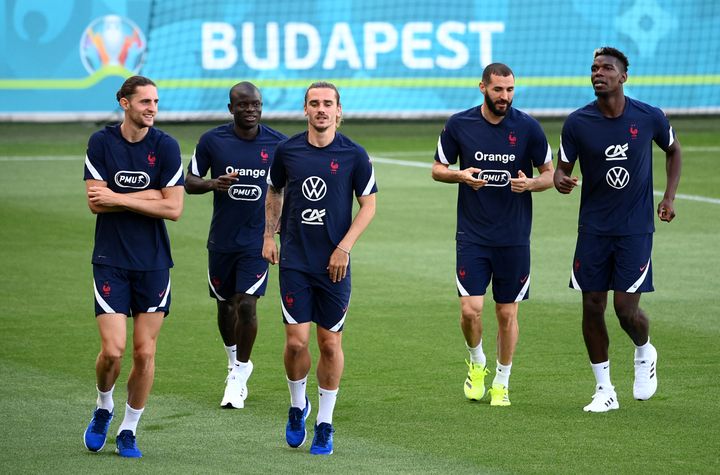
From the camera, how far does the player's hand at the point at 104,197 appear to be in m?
8.30

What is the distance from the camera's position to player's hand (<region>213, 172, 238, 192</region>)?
10.1m

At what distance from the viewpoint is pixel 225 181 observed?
1015 cm

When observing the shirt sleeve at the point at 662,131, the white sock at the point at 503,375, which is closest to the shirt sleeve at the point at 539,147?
the shirt sleeve at the point at 662,131

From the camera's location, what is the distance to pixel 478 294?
10.1 metres

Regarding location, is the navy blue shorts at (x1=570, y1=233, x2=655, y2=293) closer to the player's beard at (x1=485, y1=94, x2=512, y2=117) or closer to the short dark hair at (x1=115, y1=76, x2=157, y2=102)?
the player's beard at (x1=485, y1=94, x2=512, y2=117)

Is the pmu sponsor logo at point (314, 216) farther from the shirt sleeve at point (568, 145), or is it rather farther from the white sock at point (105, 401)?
the shirt sleeve at point (568, 145)

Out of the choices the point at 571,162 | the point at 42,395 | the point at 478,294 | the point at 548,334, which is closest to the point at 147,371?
the point at 42,395

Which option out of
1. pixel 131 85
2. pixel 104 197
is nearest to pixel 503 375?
pixel 104 197

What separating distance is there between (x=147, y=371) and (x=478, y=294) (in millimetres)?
2725

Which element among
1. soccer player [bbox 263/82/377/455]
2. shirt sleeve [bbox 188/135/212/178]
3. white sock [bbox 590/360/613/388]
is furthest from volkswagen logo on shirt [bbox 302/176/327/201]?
white sock [bbox 590/360/613/388]

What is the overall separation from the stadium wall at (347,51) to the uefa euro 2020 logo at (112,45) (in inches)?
0.8

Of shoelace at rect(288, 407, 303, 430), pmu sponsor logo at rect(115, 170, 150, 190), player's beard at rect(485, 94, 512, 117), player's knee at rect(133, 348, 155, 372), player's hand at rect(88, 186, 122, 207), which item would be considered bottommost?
shoelace at rect(288, 407, 303, 430)

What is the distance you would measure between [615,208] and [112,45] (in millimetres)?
20632

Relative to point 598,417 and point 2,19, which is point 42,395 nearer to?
point 598,417
